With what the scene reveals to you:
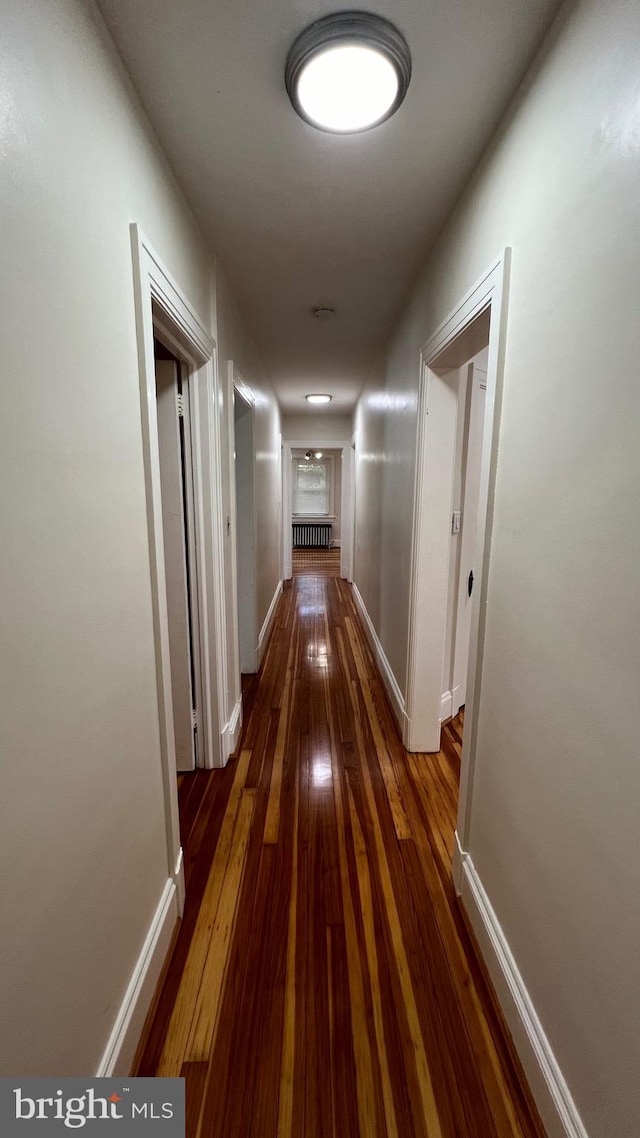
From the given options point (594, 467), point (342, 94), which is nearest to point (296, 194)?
point (342, 94)

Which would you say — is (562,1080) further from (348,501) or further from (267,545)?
(348,501)

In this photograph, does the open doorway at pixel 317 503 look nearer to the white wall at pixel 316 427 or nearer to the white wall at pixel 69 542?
the white wall at pixel 316 427

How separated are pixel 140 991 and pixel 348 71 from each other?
7.38 ft

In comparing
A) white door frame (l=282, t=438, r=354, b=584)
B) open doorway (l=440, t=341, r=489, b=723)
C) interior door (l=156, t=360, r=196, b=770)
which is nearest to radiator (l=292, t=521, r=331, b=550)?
white door frame (l=282, t=438, r=354, b=584)

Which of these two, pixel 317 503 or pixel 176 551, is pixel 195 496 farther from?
pixel 317 503

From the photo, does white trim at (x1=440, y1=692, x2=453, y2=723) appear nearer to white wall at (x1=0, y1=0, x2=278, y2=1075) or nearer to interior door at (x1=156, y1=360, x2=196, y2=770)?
interior door at (x1=156, y1=360, x2=196, y2=770)

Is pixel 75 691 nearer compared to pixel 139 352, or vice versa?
pixel 75 691

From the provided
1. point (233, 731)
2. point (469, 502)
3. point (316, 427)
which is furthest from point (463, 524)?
point (316, 427)

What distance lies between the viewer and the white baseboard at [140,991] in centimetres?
92

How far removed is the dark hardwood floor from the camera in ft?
3.17

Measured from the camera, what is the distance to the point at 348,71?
965mm

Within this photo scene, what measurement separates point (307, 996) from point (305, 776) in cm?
95

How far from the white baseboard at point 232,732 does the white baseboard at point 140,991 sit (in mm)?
827

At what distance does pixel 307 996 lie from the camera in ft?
3.83
